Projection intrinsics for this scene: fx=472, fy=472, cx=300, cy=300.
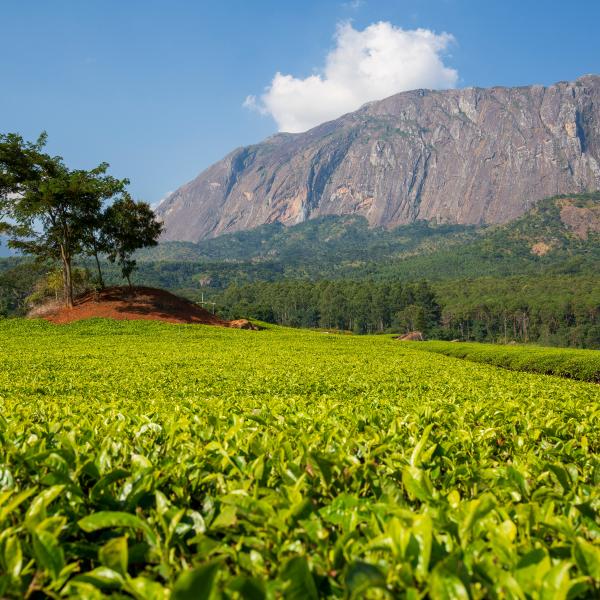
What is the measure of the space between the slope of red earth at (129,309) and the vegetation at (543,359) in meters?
20.2

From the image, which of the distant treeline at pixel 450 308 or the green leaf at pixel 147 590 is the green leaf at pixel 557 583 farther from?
the distant treeline at pixel 450 308

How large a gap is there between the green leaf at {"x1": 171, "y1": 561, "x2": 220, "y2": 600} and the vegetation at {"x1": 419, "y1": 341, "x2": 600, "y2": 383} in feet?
91.2

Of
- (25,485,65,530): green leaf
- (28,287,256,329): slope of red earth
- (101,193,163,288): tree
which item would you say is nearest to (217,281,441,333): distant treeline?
(101,193,163,288): tree

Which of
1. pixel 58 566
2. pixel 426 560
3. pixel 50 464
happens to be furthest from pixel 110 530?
pixel 426 560

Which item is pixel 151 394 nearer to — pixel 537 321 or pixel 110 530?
pixel 110 530

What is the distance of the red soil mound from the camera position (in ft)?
108

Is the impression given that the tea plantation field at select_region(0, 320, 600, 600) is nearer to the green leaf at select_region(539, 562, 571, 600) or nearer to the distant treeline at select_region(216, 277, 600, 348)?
the green leaf at select_region(539, 562, 571, 600)

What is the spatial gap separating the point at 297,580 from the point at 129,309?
117ft

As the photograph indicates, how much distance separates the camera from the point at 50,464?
1.98 m

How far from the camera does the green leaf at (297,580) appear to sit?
3.60ft

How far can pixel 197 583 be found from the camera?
101 centimetres

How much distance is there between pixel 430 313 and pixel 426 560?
134 meters

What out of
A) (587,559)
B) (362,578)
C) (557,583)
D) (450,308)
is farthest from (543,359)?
(450,308)

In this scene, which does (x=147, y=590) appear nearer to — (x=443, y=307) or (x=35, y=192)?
(x=35, y=192)
